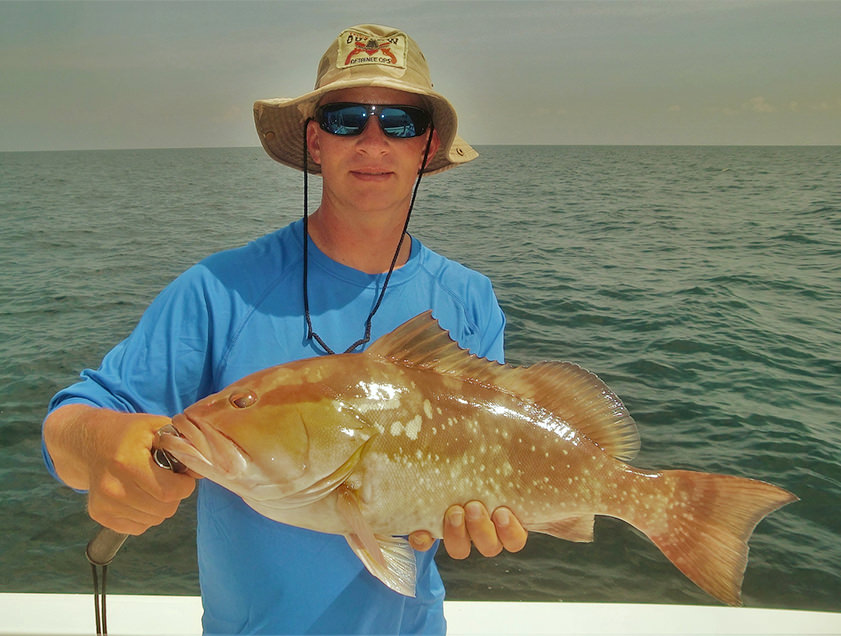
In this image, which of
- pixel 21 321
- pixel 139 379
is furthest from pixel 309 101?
pixel 21 321

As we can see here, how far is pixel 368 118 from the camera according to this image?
8.14 feet

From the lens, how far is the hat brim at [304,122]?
96.6 inches

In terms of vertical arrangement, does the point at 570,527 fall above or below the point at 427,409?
Answer: below

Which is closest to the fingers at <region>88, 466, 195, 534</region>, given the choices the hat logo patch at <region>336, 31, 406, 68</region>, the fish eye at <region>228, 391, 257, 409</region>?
the fish eye at <region>228, 391, 257, 409</region>

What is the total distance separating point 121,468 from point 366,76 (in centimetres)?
162

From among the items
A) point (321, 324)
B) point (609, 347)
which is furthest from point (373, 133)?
point (609, 347)

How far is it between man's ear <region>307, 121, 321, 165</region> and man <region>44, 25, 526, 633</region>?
2 centimetres

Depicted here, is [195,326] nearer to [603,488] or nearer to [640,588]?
[603,488]

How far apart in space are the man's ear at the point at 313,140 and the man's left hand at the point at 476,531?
161 centimetres

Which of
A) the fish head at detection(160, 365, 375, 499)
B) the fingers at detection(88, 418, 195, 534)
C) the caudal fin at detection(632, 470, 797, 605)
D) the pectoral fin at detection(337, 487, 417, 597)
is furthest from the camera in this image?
the caudal fin at detection(632, 470, 797, 605)

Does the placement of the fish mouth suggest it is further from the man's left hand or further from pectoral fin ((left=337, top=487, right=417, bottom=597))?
the man's left hand

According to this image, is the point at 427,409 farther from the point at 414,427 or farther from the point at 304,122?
the point at 304,122

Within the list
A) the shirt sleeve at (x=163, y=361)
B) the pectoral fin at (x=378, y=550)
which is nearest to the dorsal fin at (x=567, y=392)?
the pectoral fin at (x=378, y=550)

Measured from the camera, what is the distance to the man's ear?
278 centimetres
